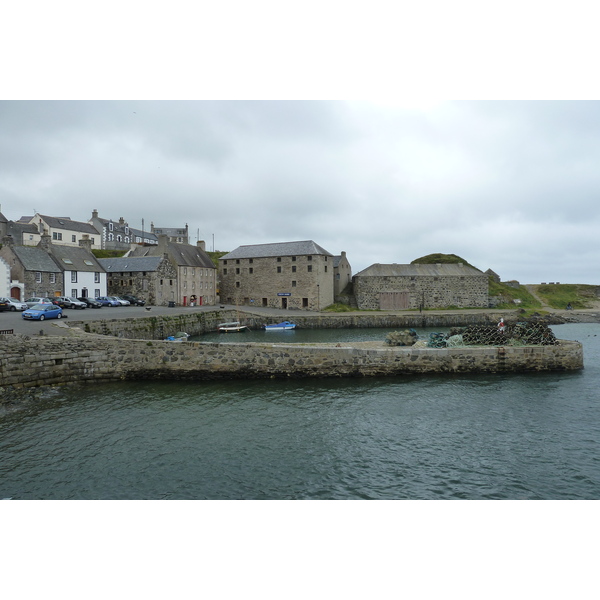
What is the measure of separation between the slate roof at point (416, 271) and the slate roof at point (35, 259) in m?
39.5

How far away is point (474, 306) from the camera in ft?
192

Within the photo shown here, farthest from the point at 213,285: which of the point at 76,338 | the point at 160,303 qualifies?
the point at 76,338

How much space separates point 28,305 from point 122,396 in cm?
2521

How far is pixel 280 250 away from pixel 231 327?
19268mm

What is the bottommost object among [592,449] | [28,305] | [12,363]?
[592,449]

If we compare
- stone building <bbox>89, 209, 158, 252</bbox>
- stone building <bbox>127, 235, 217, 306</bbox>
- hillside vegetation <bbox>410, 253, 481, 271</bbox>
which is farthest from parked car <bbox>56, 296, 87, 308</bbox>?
hillside vegetation <bbox>410, 253, 481, 271</bbox>

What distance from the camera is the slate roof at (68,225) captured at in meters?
67.2

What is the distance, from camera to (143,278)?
5019cm

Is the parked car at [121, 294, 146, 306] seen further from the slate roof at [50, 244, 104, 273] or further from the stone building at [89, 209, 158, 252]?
the stone building at [89, 209, 158, 252]

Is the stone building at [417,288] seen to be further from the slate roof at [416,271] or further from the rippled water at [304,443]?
the rippled water at [304,443]

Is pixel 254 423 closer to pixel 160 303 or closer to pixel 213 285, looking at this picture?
pixel 160 303

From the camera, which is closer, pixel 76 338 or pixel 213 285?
pixel 76 338

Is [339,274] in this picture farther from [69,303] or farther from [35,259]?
→ [35,259]

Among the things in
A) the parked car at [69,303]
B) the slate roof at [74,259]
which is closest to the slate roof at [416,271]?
the slate roof at [74,259]
